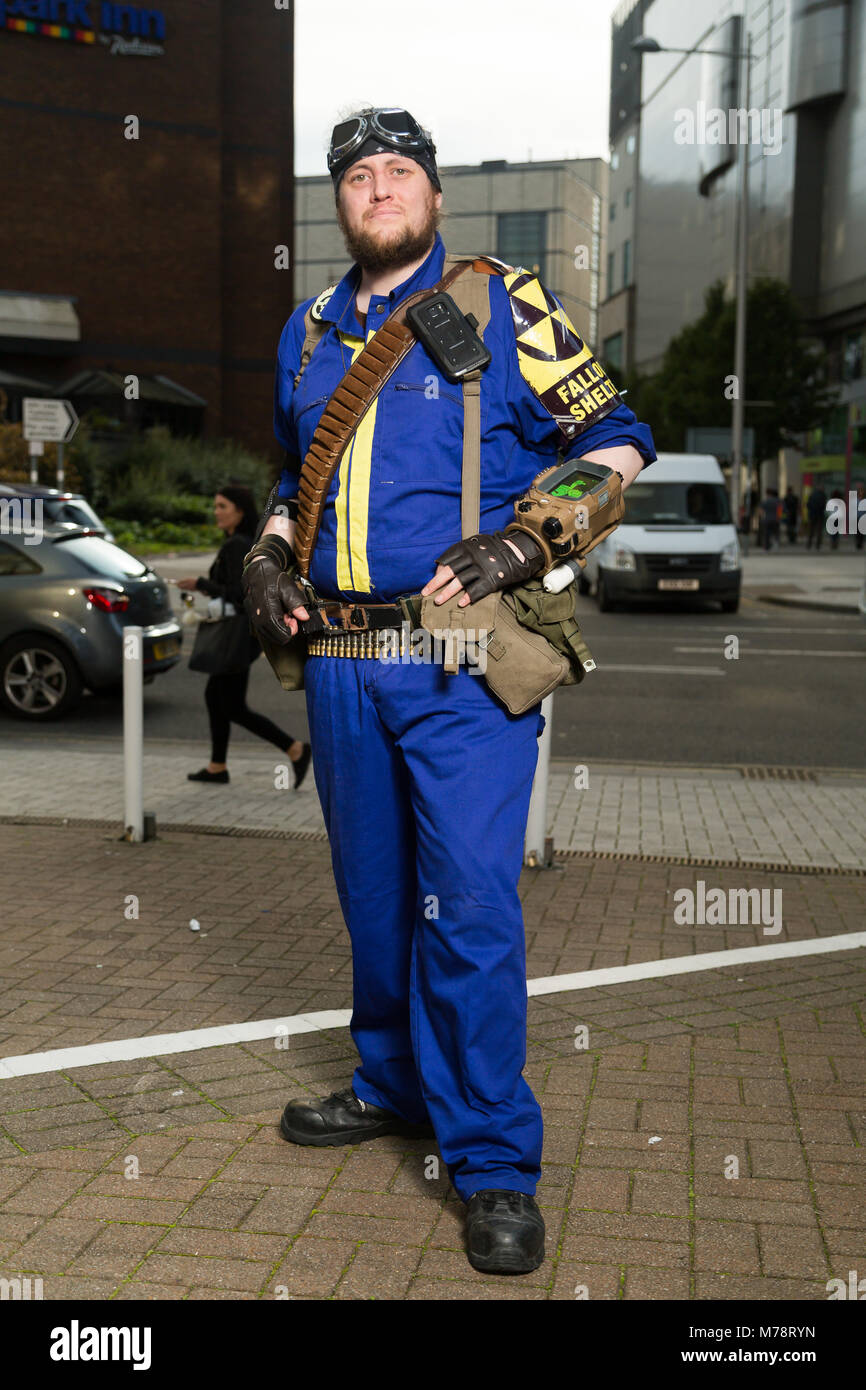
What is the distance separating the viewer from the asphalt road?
392 inches

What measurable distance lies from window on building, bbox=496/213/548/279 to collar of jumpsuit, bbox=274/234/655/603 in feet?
280

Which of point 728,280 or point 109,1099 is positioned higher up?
point 728,280

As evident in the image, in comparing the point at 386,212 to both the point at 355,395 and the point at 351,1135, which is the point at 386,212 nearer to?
the point at 355,395

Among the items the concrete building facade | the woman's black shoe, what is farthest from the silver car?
the concrete building facade

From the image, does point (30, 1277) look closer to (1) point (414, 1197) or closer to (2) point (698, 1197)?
(1) point (414, 1197)

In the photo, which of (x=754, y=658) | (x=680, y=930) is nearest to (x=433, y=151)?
(x=680, y=930)

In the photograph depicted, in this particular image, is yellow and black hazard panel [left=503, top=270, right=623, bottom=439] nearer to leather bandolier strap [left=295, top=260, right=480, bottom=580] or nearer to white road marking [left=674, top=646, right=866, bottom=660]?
leather bandolier strap [left=295, top=260, right=480, bottom=580]

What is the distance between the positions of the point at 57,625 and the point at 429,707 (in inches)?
331

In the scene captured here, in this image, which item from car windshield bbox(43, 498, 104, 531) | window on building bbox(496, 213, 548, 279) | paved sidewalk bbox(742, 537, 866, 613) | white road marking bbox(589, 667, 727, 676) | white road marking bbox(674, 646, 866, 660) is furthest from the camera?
window on building bbox(496, 213, 548, 279)

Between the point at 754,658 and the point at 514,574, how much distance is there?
1256 centimetres

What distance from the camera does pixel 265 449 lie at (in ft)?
148

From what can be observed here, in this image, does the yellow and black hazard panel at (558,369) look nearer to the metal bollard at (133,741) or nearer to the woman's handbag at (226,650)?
the metal bollard at (133,741)

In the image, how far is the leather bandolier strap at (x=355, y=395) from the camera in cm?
309
